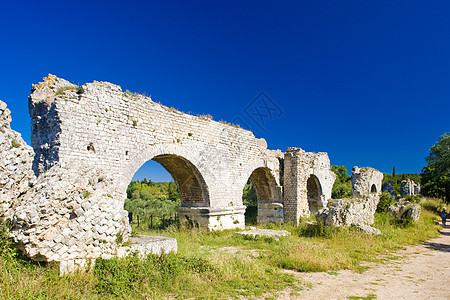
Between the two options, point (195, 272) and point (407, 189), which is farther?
point (407, 189)

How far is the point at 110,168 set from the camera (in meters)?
7.48

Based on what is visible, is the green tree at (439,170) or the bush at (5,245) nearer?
the bush at (5,245)

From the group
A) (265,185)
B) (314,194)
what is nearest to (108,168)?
(265,185)

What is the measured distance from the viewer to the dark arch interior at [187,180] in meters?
10.2

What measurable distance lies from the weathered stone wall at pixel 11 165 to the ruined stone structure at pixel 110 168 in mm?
14

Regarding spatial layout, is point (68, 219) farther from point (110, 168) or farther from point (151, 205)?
point (151, 205)

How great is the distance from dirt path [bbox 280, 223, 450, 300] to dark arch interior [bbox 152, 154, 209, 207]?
527cm

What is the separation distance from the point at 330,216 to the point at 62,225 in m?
8.79

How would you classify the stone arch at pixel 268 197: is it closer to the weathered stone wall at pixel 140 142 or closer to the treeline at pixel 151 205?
the weathered stone wall at pixel 140 142

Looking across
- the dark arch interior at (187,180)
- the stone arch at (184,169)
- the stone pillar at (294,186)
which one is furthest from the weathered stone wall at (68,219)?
the stone pillar at (294,186)

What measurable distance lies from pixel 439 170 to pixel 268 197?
21586 mm

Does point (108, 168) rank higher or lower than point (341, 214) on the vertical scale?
higher

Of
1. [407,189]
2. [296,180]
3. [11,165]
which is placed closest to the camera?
[11,165]

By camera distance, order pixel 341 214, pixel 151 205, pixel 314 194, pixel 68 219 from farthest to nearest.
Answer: pixel 151 205, pixel 314 194, pixel 341 214, pixel 68 219
